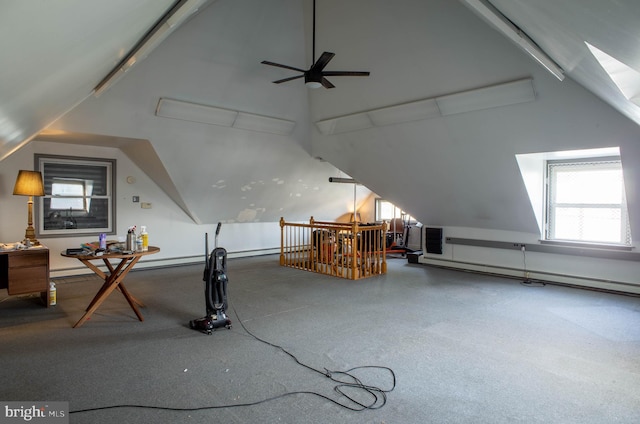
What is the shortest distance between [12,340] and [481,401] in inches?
167

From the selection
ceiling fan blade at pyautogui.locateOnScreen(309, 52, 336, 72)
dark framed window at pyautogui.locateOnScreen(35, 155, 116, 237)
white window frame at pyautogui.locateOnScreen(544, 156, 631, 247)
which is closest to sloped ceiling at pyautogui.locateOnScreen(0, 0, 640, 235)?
white window frame at pyautogui.locateOnScreen(544, 156, 631, 247)

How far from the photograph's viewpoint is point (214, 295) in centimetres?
392

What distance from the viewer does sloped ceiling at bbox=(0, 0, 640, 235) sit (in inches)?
108

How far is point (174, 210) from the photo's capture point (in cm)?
772

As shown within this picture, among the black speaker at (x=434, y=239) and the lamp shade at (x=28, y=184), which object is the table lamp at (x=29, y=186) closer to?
the lamp shade at (x=28, y=184)

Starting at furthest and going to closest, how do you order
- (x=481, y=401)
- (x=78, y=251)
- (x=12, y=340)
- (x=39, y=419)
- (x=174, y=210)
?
(x=174, y=210)
(x=78, y=251)
(x=12, y=340)
(x=481, y=401)
(x=39, y=419)

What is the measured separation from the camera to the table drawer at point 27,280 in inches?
177

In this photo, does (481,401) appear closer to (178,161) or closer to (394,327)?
(394,327)

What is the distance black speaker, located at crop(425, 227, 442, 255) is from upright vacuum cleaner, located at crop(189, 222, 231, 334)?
5210mm

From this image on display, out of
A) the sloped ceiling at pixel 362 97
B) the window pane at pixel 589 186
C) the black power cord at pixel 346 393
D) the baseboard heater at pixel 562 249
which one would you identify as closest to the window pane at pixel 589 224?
the window pane at pixel 589 186

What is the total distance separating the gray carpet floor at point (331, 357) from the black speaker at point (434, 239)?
2.31 metres

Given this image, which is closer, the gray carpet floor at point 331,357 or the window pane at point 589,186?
the gray carpet floor at point 331,357

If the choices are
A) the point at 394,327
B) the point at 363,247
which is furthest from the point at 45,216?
the point at 394,327

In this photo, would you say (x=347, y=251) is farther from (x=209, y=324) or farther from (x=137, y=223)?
(x=137, y=223)
